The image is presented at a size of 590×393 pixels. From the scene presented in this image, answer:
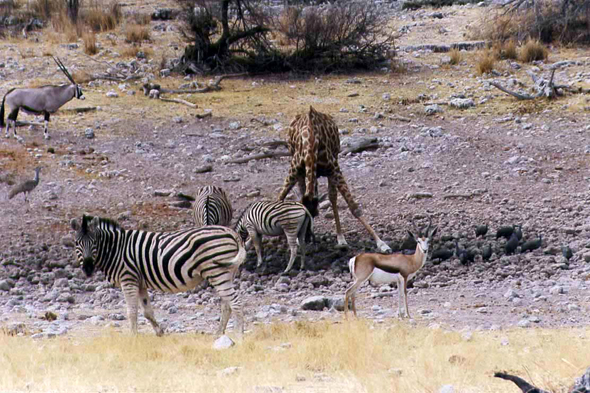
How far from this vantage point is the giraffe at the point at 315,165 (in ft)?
38.8

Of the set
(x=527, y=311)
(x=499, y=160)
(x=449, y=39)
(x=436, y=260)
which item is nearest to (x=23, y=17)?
(x=449, y=39)

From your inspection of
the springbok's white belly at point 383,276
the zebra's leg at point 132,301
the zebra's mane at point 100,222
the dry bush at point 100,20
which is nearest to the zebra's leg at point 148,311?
the zebra's leg at point 132,301

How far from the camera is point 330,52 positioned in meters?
20.5

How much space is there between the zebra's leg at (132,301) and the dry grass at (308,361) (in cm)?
28

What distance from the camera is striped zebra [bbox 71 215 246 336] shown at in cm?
798

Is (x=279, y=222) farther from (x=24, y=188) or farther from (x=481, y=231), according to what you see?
(x=24, y=188)

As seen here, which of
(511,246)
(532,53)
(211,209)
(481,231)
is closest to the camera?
(511,246)

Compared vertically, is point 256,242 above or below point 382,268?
below

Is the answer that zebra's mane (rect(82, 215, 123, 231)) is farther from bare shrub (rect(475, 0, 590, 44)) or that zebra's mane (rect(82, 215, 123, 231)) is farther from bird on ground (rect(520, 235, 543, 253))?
bare shrub (rect(475, 0, 590, 44))

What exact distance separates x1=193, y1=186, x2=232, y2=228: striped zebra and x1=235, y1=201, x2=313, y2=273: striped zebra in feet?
1.14

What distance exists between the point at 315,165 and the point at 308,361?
5.24 metres

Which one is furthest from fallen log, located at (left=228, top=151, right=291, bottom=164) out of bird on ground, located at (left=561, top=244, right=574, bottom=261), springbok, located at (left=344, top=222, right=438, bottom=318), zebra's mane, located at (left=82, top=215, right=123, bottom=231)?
zebra's mane, located at (left=82, top=215, right=123, bottom=231)

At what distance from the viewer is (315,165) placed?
468 inches

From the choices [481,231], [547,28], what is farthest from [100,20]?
[481,231]
